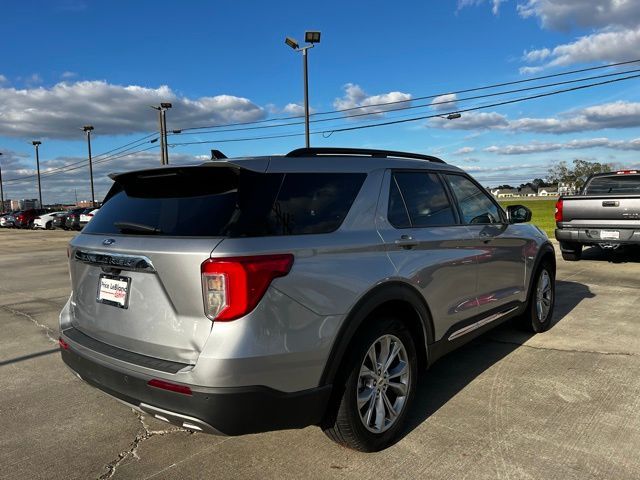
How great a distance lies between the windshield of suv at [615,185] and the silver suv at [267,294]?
9085 millimetres

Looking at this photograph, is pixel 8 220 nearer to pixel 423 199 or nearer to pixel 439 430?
pixel 423 199

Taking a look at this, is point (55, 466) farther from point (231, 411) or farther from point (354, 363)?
point (354, 363)

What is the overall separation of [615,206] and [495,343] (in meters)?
6.02

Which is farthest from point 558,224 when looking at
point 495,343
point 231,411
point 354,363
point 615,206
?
point 231,411

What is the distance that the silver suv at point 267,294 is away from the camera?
96.6 inches

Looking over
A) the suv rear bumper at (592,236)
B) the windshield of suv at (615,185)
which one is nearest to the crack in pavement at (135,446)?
the suv rear bumper at (592,236)

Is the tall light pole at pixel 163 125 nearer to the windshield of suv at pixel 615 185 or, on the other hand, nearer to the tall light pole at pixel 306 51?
the tall light pole at pixel 306 51

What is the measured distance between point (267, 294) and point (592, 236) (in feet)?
30.6

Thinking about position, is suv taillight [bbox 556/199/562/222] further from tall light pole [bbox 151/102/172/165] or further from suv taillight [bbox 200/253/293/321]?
tall light pole [bbox 151/102/172/165]

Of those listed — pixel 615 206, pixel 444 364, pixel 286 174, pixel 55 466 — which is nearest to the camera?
pixel 286 174

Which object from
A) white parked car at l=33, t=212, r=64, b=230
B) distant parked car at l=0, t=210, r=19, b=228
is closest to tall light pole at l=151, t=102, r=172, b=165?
white parked car at l=33, t=212, r=64, b=230

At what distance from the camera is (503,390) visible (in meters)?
4.00

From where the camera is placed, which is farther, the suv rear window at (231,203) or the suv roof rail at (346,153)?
the suv roof rail at (346,153)

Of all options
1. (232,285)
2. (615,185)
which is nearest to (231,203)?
(232,285)
